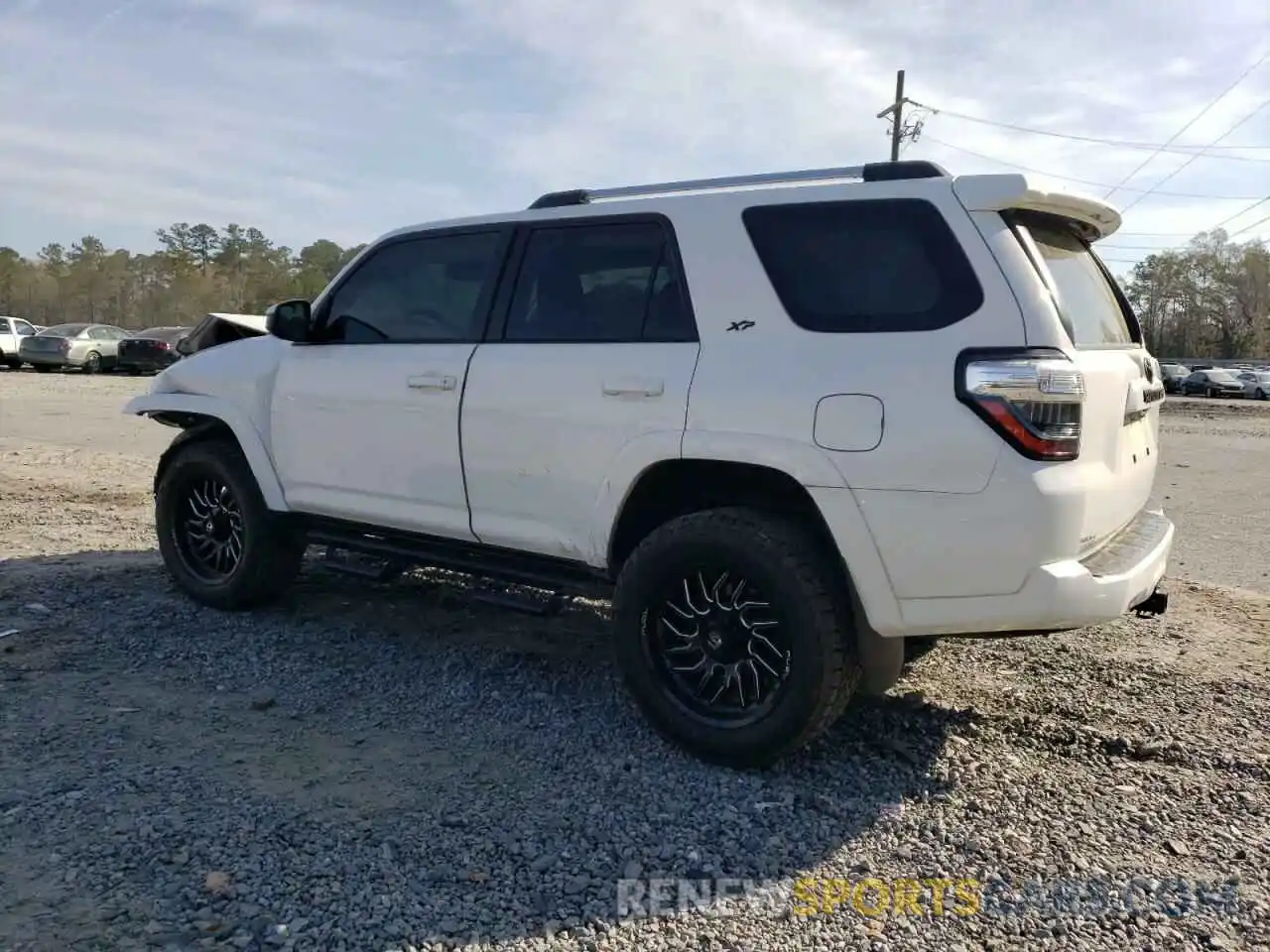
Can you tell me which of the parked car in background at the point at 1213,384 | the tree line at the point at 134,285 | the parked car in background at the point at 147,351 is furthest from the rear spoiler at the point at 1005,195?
the tree line at the point at 134,285

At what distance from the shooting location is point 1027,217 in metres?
3.54

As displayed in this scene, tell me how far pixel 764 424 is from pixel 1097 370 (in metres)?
1.09

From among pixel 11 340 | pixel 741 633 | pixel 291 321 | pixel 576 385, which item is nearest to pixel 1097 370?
pixel 741 633

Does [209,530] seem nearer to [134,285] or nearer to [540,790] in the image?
[540,790]

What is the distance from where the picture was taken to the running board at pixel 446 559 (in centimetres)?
416

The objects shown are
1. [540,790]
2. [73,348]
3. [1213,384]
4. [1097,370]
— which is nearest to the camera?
[1097,370]

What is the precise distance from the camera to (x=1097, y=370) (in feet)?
10.8

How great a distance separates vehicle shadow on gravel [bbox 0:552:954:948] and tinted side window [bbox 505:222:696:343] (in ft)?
5.06

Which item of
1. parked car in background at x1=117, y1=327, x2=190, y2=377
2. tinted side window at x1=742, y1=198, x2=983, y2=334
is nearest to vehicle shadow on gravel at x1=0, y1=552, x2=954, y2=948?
tinted side window at x1=742, y1=198, x2=983, y2=334

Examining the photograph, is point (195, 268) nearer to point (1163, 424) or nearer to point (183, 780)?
point (1163, 424)

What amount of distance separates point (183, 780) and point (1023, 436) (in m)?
2.94

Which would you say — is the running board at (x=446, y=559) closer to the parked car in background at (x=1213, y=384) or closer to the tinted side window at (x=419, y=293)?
the tinted side window at (x=419, y=293)

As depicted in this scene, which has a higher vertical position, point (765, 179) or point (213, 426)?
point (765, 179)

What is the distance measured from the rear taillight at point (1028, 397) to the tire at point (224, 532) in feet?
11.6
